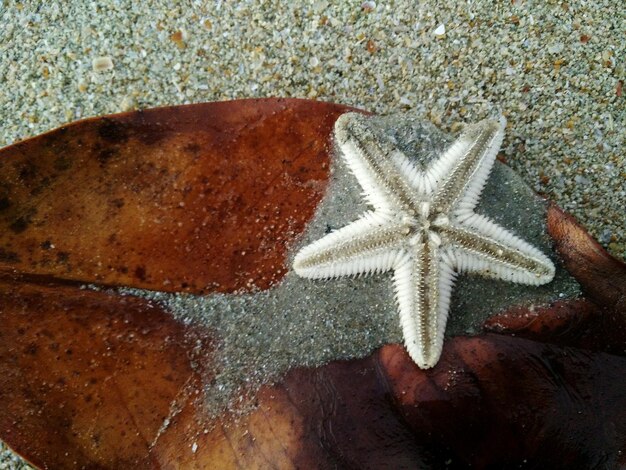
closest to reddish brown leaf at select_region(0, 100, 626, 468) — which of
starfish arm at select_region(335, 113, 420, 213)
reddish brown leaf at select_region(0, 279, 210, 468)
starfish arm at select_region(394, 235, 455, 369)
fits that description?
reddish brown leaf at select_region(0, 279, 210, 468)

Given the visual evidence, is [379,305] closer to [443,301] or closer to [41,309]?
[443,301]

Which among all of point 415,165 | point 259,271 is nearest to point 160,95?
point 259,271

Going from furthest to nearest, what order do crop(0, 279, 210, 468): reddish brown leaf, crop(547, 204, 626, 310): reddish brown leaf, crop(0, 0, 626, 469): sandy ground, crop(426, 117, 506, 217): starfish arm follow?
crop(0, 0, 626, 469): sandy ground
crop(547, 204, 626, 310): reddish brown leaf
crop(426, 117, 506, 217): starfish arm
crop(0, 279, 210, 468): reddish brown leaf

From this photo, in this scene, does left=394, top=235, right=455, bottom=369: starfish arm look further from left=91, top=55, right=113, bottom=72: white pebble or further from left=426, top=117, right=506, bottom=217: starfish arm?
left=91, top=55, right=113, bottom=72: white pebble

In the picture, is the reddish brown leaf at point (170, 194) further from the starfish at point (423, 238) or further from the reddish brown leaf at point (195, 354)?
the starfish at point (423, 238)

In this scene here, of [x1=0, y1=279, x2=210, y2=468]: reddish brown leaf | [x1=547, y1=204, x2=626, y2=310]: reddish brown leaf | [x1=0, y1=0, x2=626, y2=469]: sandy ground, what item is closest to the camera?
[x1=0, y1=279, x2=210, y2=468]: reddish brown leaf

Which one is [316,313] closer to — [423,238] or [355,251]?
[355,251]
